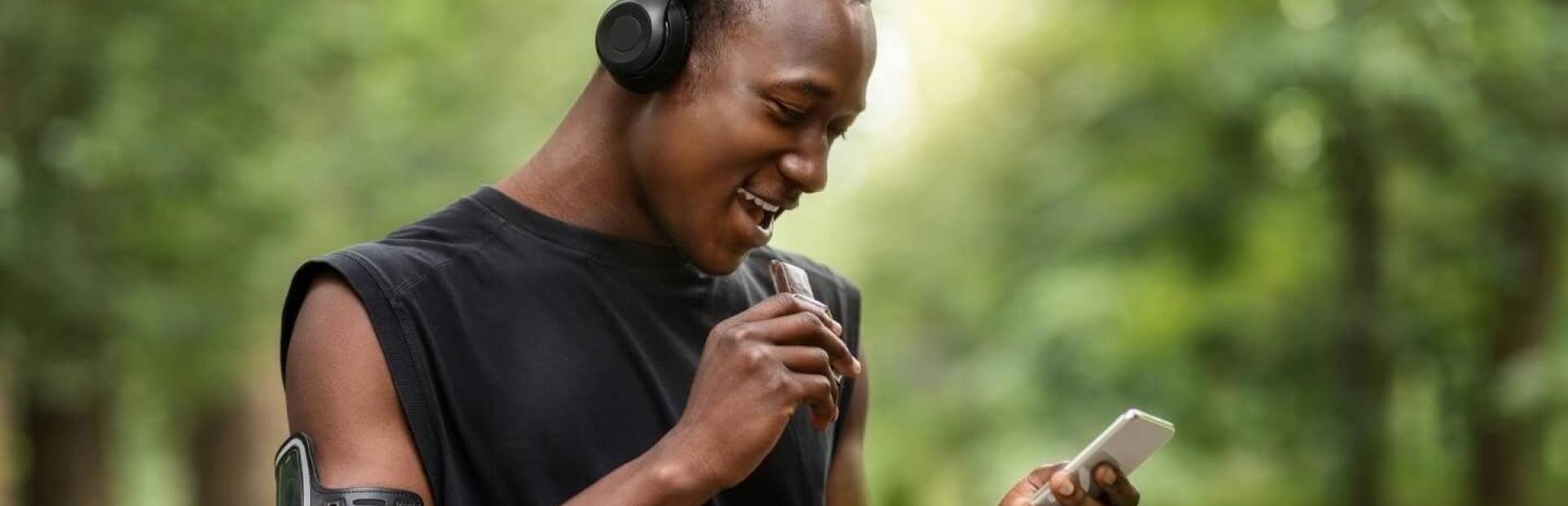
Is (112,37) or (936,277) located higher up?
(112,37)

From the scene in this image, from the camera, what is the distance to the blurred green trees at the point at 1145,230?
7840mm

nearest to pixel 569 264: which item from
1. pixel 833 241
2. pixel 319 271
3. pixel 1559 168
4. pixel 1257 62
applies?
pixel 319 271

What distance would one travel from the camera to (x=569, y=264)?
264 centimetres

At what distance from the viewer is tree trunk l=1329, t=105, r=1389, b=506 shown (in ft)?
27.7

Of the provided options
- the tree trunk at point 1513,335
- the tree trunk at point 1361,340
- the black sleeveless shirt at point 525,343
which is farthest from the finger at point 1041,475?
the tree trunk at point 1513,335

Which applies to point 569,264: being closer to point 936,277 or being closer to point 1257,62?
point 1257,62

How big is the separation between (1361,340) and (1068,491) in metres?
6.48

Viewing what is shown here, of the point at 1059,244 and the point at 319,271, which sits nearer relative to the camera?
the point at 319,271

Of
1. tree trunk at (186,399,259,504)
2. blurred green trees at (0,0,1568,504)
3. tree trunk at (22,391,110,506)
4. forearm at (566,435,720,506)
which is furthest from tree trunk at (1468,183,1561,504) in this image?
tree trunk at (186,399,259,504)

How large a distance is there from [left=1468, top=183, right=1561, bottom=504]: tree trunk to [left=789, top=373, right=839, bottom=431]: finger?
682 cm

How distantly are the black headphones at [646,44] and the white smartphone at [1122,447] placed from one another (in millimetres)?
796

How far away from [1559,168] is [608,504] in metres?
6.44

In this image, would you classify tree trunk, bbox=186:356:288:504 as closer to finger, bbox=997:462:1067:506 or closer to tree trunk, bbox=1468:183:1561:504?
tree trunk, bbox=1468:183:1561:504

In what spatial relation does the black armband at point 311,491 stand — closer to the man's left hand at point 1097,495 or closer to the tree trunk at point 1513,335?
the man's left hand at point 1097,495
